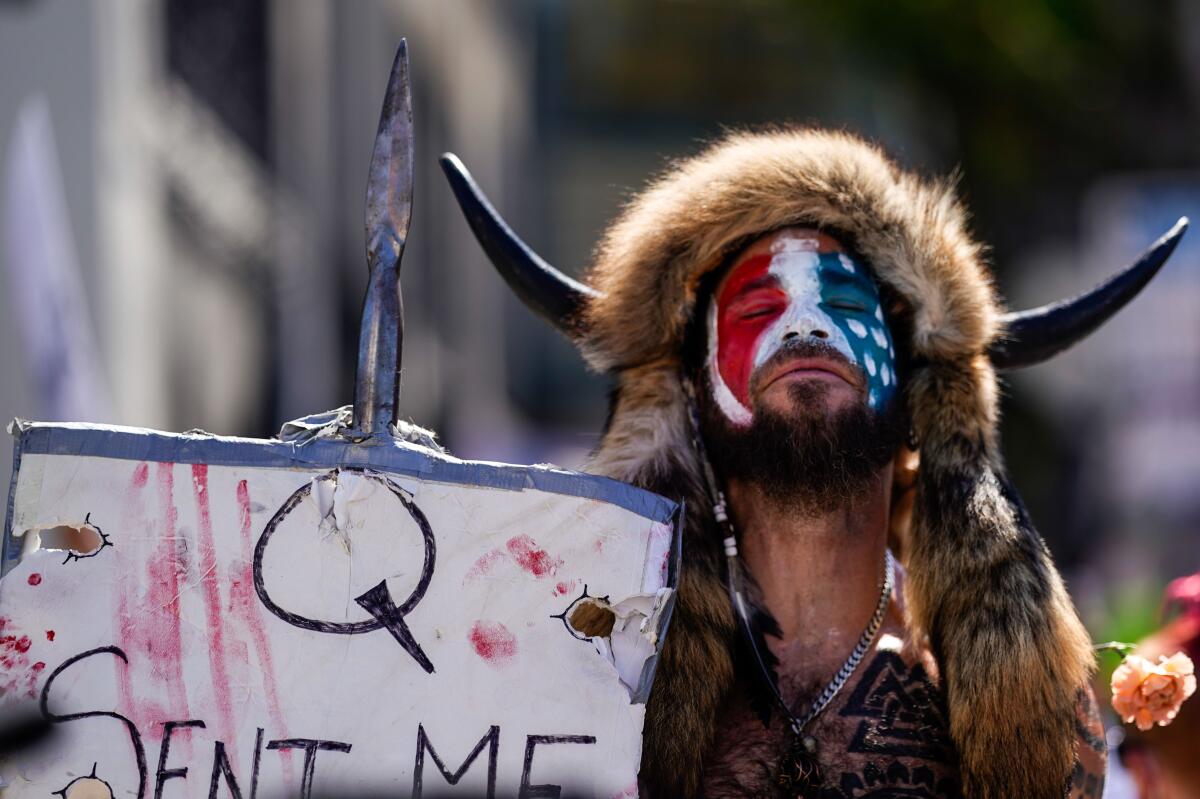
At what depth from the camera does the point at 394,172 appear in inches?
107

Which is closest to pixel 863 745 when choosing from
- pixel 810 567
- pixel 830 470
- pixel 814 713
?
pixel 814 713

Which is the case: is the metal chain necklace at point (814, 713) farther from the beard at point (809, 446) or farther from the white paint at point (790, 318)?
the white paint at point (790, 318)

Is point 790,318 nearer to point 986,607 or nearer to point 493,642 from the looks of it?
point 986,607

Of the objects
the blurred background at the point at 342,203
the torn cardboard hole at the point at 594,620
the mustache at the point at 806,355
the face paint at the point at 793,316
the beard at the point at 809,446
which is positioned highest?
the blurred background at the point at 342,203

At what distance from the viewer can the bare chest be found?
9.70 feet

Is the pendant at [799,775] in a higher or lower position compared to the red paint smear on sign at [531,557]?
lower

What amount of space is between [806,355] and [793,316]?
0.09 meters

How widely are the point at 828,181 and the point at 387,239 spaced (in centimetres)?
98

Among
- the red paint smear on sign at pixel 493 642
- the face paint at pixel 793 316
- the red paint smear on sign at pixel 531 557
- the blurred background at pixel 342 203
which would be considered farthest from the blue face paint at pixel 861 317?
the red paint smear on sign at pixel 493 642

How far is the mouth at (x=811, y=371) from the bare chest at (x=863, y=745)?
1.80 feet

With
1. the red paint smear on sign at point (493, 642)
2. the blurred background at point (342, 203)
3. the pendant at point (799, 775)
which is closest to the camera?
the red paint smear on sign at point (493, 642)

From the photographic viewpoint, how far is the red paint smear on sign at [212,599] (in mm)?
2566

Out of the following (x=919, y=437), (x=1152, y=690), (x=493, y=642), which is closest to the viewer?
(x=493, y=642)

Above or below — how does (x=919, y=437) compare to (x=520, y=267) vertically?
below
